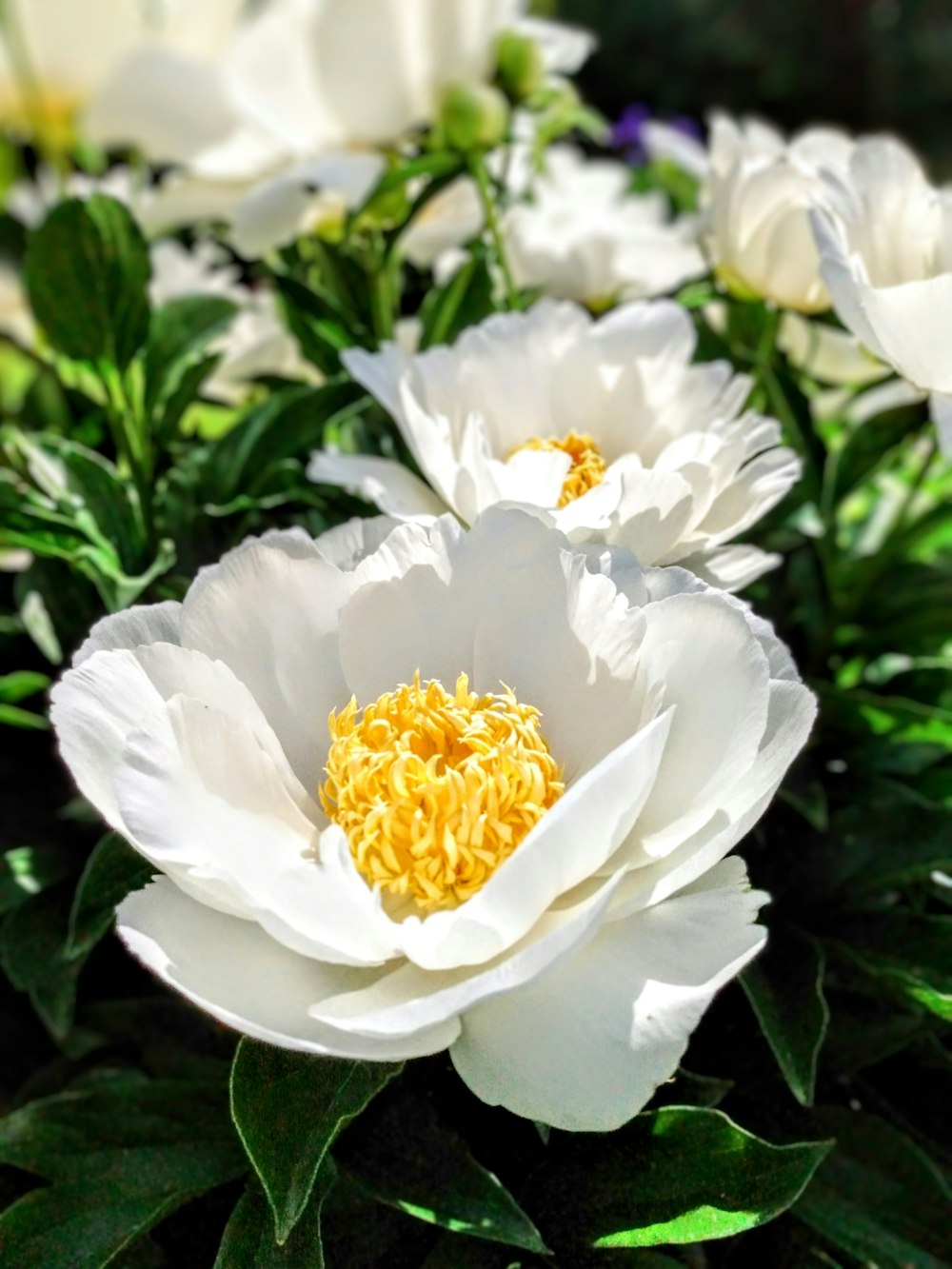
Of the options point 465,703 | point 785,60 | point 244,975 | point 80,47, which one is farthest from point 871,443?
point 785,60

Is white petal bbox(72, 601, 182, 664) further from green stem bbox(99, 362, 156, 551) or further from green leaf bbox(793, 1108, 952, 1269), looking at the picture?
green leaf bbox(793, 1108, 952, 1269)

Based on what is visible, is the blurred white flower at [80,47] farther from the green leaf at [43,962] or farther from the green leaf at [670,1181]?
the green leaf at [670,1181]

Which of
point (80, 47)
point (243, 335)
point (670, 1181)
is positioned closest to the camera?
point (670, 1181)

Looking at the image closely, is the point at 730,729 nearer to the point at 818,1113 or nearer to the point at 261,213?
the point at 818,1113

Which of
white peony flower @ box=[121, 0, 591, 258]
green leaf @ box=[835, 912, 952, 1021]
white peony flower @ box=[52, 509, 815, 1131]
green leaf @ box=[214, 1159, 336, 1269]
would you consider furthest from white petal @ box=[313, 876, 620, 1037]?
white peony flower @ box=[121, 0, 591, 258]

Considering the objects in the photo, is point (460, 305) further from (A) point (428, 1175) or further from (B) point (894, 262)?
(A) point (428, 1175)

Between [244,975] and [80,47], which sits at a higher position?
[80,47]

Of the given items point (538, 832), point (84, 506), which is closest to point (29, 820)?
point (84, 506)
